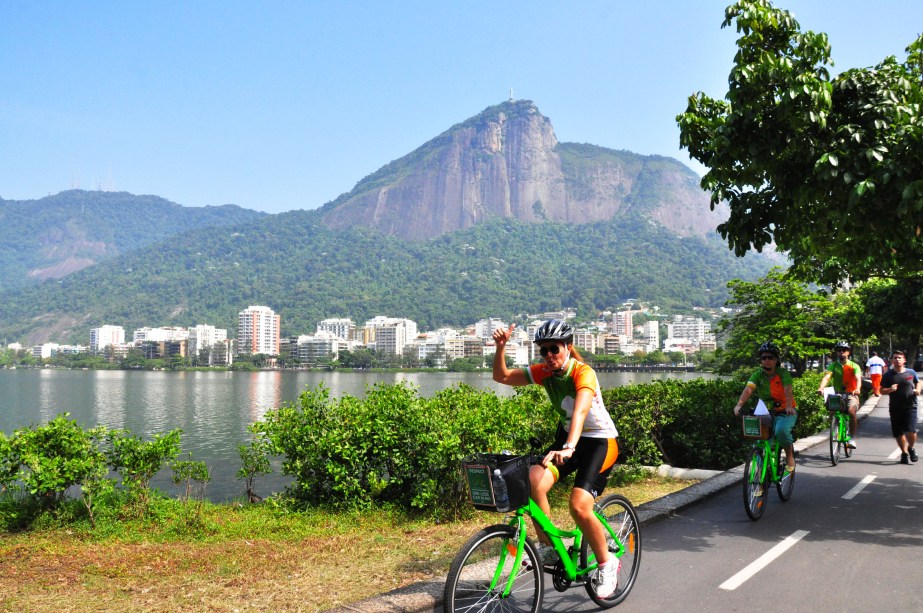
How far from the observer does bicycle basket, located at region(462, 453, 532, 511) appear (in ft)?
12.0

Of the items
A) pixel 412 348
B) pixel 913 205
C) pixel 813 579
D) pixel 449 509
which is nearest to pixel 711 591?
pixel 813 579

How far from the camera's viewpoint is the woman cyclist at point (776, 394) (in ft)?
24.8

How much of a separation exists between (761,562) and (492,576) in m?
2.76

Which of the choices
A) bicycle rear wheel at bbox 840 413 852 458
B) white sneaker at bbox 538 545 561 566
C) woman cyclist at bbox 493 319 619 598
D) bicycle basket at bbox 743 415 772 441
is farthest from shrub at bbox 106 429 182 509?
bicycle rear wheel at bbox 840 413 852 458

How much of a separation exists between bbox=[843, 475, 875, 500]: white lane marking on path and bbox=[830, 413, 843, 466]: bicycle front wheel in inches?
33.9

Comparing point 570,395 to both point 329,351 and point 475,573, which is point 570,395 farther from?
point 329,351

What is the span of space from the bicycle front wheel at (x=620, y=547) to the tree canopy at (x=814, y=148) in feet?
11.3

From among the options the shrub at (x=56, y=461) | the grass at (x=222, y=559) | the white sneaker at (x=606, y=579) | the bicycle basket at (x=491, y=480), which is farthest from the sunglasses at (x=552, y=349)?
→ the shrub at (x=56, y=461)

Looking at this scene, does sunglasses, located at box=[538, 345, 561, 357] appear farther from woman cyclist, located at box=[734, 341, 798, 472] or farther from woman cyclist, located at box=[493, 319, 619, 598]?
woman cyclist, located at box=[734, 341, 798, 472]

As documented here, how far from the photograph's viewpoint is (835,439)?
34.1ft

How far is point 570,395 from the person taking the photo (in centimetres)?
422

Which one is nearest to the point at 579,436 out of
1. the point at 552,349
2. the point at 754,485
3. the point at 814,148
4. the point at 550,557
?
the point at 552,349

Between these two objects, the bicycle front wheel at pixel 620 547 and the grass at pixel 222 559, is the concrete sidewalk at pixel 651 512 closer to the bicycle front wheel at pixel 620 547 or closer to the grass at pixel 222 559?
the grass at pixel 222 559

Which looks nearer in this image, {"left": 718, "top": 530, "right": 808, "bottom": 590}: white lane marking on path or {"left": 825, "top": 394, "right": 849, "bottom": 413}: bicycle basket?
{"left": 718, "top": 530, "right": 808, "bottom": 590}: white lane marking on path
